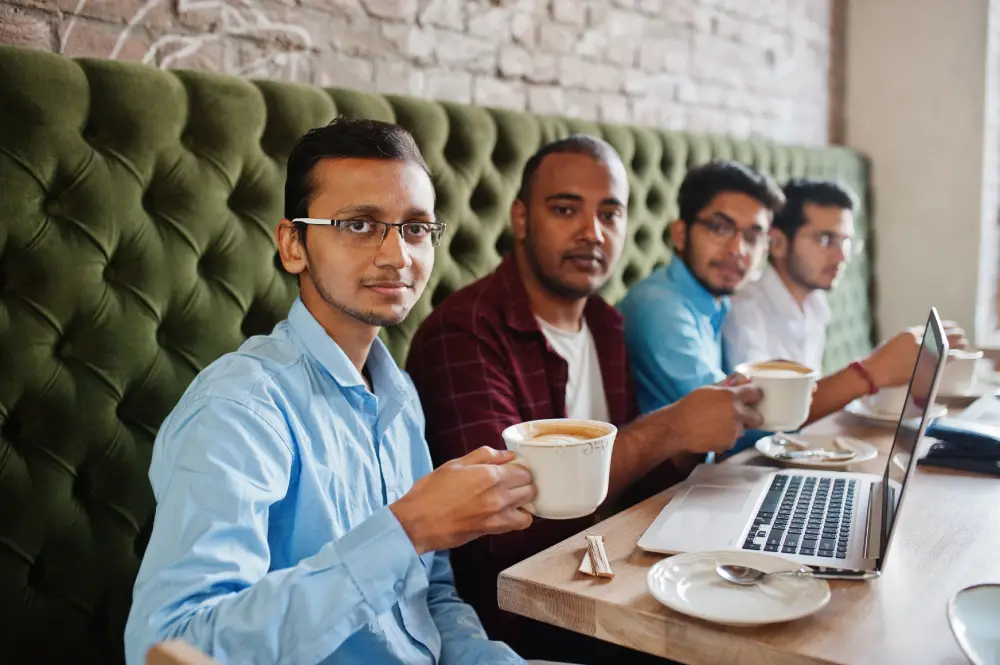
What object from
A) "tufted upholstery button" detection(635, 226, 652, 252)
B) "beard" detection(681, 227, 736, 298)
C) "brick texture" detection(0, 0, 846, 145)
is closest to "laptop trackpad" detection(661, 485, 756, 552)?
"beard" detection(681, 227, 736, 298)

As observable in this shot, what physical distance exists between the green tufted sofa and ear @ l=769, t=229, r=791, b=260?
1437mm

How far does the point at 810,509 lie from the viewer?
118 cm

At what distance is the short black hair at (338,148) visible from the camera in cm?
112

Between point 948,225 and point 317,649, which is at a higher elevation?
point 948,225

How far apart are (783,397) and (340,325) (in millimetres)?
686

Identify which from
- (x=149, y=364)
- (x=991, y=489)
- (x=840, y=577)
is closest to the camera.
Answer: (x=840, y=577)

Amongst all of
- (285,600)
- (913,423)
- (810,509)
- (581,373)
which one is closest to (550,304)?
(581,373)

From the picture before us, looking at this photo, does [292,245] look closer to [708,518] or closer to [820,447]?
[708,518]

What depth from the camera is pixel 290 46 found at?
1.94 m

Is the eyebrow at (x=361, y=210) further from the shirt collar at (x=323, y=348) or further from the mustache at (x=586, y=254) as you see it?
the mustache at (x=586, y=254)

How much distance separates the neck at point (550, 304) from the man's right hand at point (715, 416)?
387mm

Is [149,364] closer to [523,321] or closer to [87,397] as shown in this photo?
[87,397]

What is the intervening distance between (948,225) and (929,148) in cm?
40

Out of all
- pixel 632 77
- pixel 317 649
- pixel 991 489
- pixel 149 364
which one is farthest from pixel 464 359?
pixel 632 77
